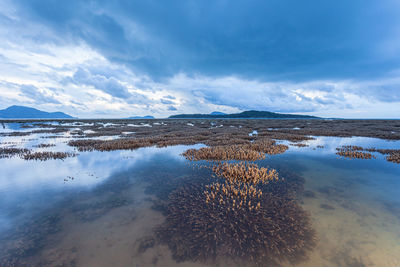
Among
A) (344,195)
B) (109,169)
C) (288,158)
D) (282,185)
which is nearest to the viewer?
(344,195)

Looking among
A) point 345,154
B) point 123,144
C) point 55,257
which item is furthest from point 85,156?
point 345,154

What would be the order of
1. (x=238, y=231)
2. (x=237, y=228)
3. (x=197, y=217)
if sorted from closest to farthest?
(x=238, y=231) < (x=237, y=228) < (x=197, y=217)

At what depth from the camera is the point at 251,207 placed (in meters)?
5.87

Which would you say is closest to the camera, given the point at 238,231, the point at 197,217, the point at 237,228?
the point at 238,231

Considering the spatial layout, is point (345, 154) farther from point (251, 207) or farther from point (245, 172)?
point (251, 207)

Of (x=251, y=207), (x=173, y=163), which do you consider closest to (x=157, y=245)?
(x=251, y=207)

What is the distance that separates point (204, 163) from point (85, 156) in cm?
1129

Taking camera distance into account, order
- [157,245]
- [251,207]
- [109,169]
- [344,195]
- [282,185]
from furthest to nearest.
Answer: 1. [109,169]
2. [282,185]
3. [344,195]
4. [251,207]
5. [157,245]

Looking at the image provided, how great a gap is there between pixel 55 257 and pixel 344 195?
11.0 m

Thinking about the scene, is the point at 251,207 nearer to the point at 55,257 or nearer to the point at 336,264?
the point at 336,264

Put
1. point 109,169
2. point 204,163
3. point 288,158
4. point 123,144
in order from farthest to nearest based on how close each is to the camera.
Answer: point 123,144 < point 288,158 < point 204,163 < point 109,169

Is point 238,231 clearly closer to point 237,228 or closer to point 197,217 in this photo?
point 237,228

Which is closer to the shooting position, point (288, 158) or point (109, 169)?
point (109, 169)

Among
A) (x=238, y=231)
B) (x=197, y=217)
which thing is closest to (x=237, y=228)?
(x=238, y=231)
